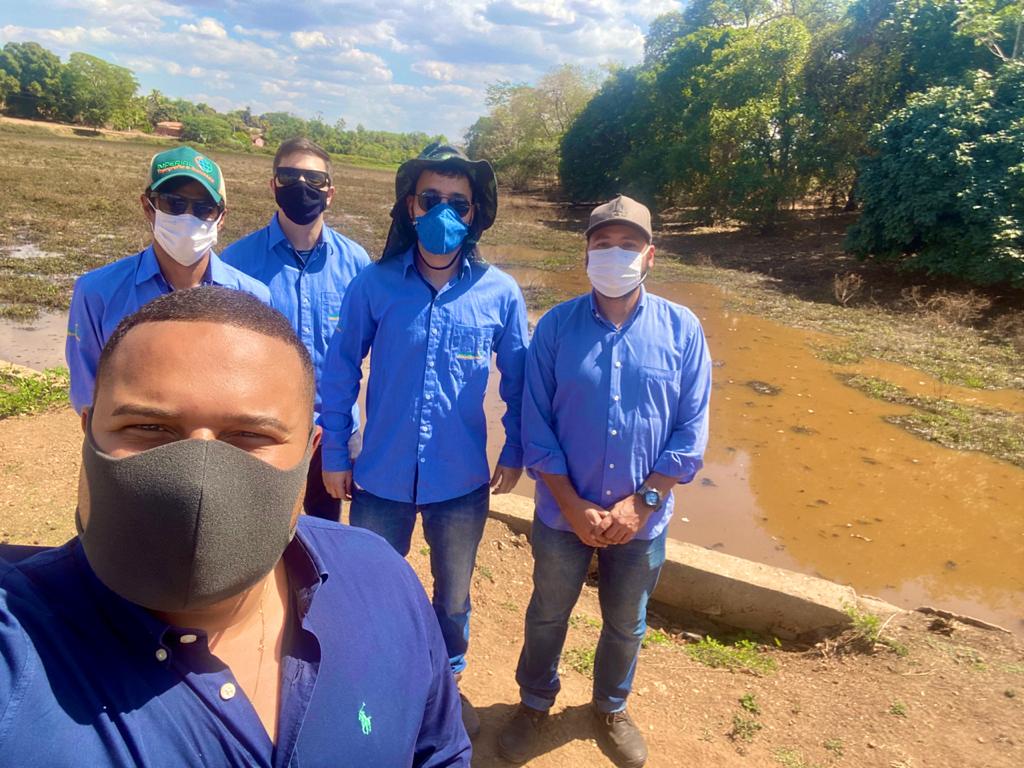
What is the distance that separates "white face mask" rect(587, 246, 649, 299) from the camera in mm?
2580

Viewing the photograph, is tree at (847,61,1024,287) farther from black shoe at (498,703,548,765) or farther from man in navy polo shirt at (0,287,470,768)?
man in navy polo shirt at (0,287,470,768)

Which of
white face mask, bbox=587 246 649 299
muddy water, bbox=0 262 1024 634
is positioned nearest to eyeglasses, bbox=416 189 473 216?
white face mask, bbox=587 246 649 299

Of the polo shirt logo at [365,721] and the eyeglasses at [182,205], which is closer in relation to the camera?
the polo shirt logo at [365,721]

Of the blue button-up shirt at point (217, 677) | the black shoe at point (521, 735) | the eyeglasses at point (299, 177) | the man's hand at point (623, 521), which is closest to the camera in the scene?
the blue button-up shirt at point (217, 677)

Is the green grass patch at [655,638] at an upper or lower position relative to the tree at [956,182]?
lower

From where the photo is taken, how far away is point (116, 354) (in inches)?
41.4

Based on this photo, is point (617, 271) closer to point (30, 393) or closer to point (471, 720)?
point (471, 720)

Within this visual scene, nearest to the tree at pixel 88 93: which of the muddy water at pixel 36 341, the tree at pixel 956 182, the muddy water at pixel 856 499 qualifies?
the muddy water at pixel 36 341

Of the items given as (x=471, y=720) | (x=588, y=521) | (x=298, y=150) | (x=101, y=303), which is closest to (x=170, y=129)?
(x=298, y=150)

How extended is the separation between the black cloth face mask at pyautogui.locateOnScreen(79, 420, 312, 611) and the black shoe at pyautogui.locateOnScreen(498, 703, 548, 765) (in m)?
2.19

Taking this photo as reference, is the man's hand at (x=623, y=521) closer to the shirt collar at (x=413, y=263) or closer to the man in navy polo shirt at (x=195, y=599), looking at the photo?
the shirt collar at (x=413, y=263)

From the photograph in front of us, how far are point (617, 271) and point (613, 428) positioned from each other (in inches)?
23.0

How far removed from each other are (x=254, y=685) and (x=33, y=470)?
4669 millimetres

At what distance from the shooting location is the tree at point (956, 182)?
Answer: 11.7 m
